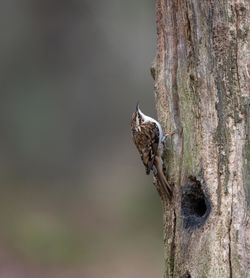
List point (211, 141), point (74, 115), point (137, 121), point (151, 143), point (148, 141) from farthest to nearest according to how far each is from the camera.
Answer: point (74, 115), point (137, 121), point (148, 141), point (151, 143), point (211, 141)

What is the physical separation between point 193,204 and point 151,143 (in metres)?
0.50

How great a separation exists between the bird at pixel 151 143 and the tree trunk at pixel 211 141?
2.0 inches

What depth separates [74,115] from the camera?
13.3 meters

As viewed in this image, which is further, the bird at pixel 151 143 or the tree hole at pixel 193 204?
the bird at pixel 151 143

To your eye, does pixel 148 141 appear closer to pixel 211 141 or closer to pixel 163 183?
pixel 163 183

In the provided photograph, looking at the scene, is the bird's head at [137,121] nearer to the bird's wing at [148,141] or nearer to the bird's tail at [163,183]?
the bird's wing at [148,141]

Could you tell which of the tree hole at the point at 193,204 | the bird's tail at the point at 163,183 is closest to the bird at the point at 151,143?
the bird's tail at the point at 163,183

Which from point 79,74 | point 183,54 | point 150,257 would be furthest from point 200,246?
point 79,74

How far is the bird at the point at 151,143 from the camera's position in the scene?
13.8 feet

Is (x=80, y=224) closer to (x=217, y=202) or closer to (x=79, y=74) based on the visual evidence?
(x=79, y=74)

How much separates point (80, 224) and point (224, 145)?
7.95 meters

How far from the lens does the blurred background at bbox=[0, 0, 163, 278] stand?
471 inches

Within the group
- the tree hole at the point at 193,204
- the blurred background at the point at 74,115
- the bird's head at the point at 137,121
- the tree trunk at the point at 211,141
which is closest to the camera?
the tree trunk at the point at 211,141

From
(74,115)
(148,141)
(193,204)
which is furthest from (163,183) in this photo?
(74,115)
